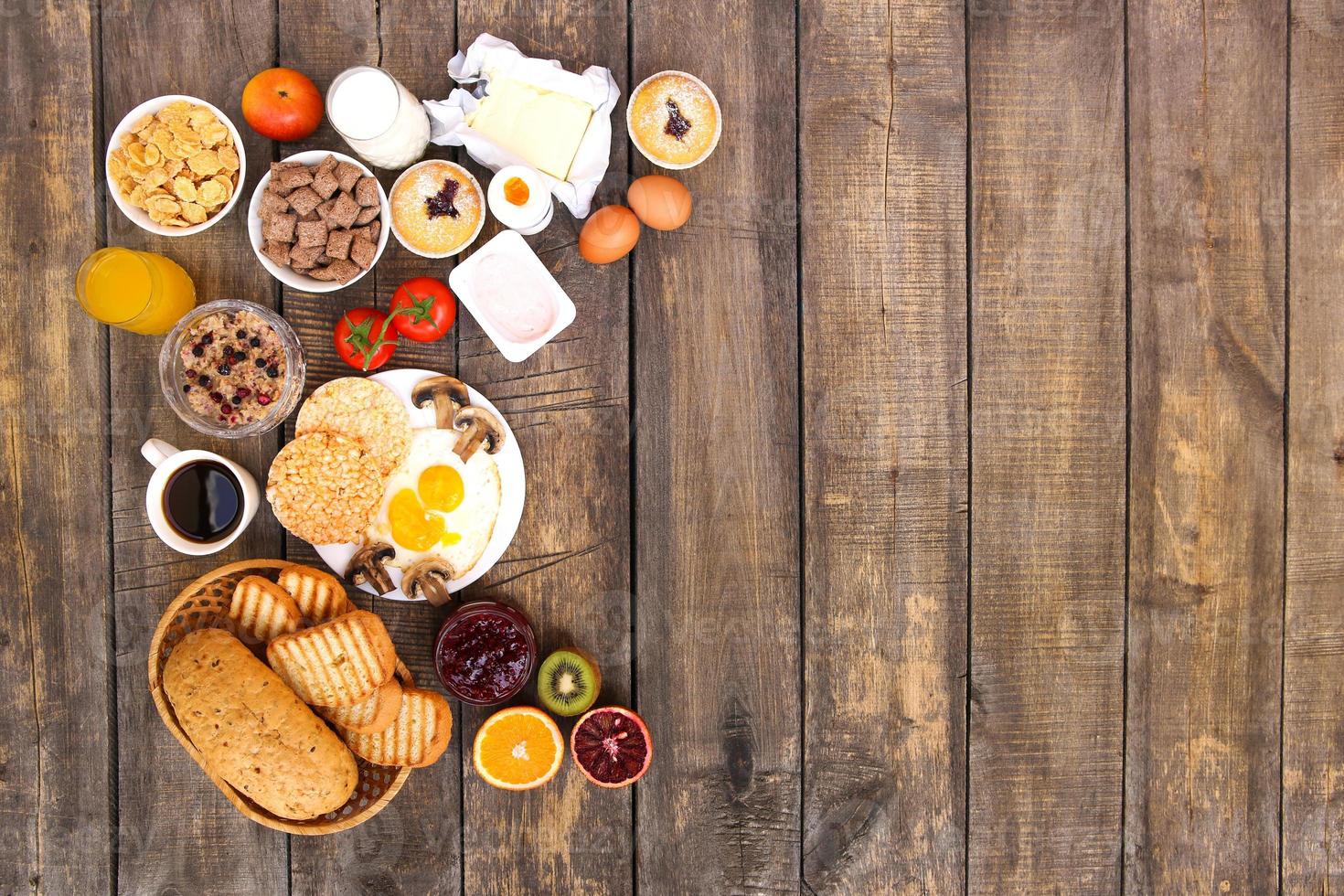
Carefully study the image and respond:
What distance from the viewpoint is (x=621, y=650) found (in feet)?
5.43

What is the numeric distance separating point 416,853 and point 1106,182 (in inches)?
75.0

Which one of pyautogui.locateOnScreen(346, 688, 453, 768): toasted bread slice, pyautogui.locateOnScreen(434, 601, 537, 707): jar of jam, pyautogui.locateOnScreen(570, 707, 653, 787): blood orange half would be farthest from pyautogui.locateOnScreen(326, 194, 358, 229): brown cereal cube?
pyautogui.locateOnScreen(570, 707, 653, 787): blood orange half

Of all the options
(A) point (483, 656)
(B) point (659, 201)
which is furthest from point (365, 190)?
(A) point (483, 656)

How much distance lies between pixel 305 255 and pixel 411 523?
20.1 inches

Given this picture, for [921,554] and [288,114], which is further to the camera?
[921,554]

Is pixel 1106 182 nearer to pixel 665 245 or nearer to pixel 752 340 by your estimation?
pixel 752 340

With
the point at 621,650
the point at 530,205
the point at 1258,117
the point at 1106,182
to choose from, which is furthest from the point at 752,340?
the point at 1258,117

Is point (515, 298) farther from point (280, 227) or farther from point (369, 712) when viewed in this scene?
point (369, 712)

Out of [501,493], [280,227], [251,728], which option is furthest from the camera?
[501,493]

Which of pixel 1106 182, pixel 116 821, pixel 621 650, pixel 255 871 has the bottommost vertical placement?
pixel 255 871

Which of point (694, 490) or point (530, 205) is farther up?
point (530, 205)

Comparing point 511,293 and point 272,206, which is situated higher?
point 272,206

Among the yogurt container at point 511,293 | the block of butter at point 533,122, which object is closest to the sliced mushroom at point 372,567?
the yogurt container at point 511,293

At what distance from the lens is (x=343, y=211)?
1479 millimetres
